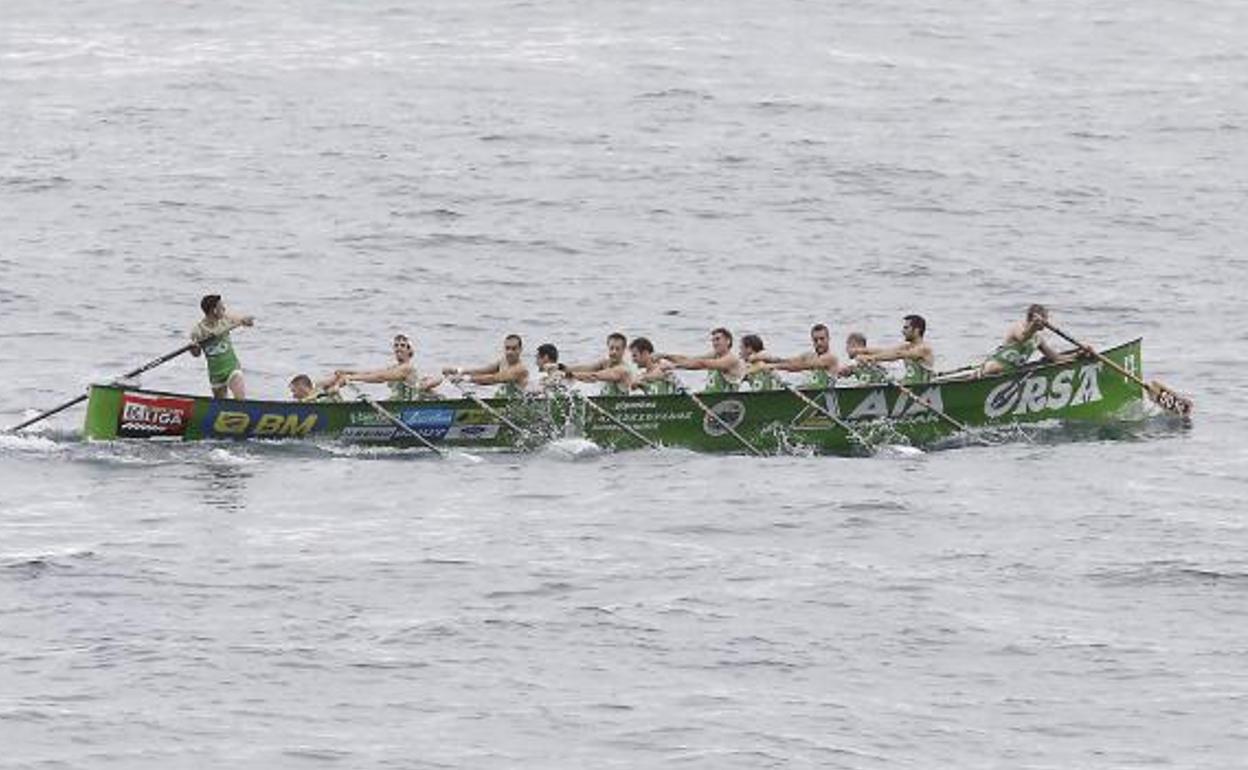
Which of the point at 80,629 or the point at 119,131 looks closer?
the point at 80,629

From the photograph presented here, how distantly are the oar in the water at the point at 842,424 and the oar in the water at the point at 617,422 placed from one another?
2.51 m

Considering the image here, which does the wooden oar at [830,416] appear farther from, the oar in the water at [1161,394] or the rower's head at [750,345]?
the oar in the water at [1161,394]

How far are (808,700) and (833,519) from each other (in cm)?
899

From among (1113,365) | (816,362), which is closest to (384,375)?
(816,362)

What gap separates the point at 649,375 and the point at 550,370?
1879 millimetres

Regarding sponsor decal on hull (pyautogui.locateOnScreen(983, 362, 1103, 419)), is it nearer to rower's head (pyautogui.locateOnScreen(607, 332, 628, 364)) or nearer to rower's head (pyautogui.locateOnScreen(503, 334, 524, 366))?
rower's head (pyautogui.locateOnScreen(607, 332, 628, 364))

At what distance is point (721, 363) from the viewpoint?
167 feet

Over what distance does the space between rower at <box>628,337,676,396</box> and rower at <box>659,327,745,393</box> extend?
26 cm

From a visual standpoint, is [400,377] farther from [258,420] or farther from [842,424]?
[842,424]

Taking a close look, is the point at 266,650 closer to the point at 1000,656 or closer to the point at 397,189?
the point at 1000,656

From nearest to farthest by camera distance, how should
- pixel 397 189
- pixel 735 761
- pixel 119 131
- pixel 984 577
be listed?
pixel 735 761
pixel 984 577
pixel 397 189
pixel 119 131

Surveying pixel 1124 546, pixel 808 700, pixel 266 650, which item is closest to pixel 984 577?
pixel 1124 546

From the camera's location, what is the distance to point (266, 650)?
127ft

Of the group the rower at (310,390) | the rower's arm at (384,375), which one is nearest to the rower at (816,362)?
the rower's arm at (384,375)
